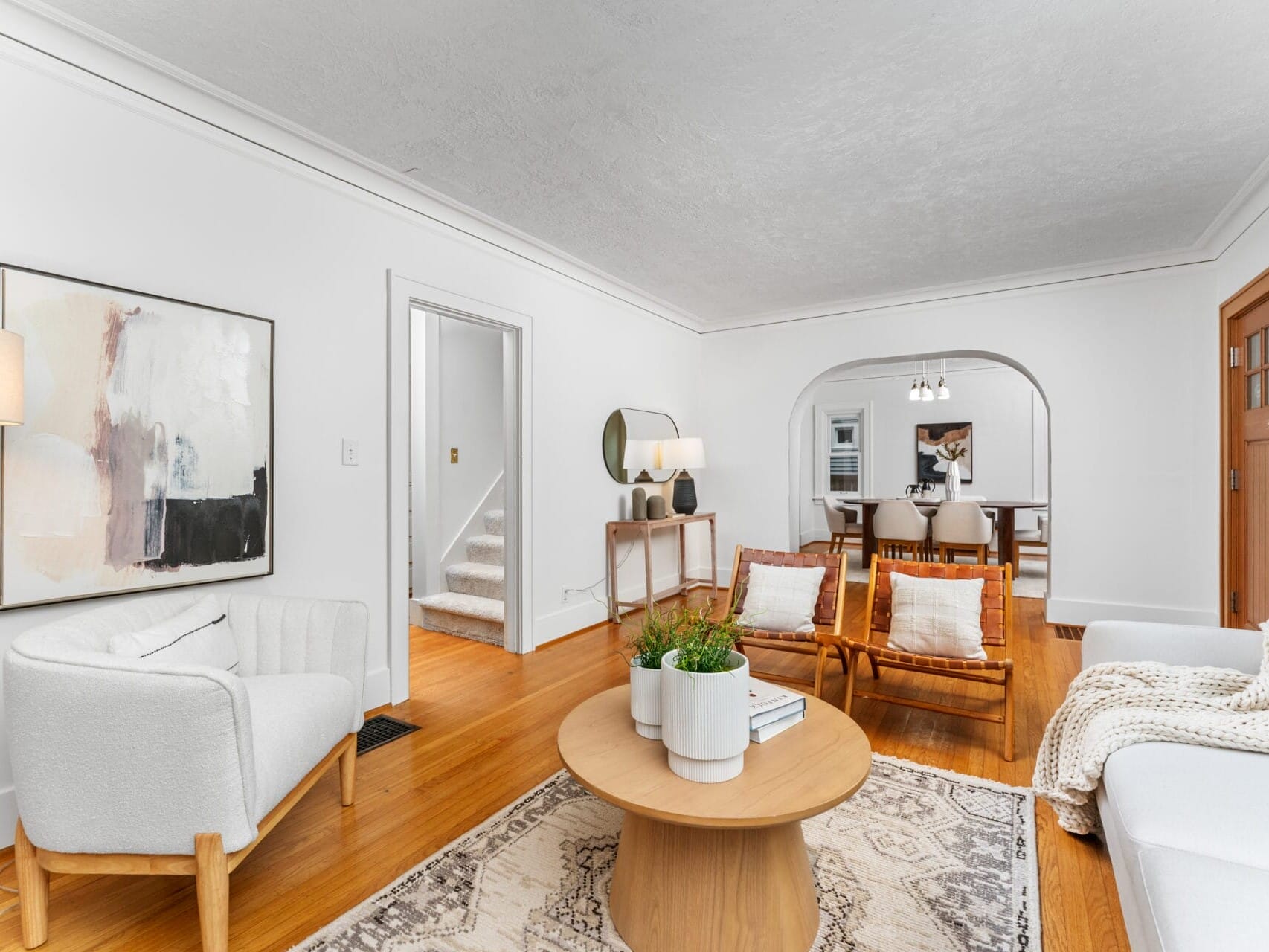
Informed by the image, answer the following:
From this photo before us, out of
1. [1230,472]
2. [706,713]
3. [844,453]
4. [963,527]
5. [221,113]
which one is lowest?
[706,713]

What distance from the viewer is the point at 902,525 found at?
6.03 metres

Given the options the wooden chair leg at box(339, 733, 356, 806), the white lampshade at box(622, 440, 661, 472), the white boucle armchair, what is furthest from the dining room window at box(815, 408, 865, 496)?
the white boucle armchair

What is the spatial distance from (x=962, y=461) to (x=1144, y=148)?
6.30 meters

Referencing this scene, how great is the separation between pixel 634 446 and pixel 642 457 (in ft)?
0.46

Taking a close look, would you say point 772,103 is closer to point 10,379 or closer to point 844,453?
point 10,379

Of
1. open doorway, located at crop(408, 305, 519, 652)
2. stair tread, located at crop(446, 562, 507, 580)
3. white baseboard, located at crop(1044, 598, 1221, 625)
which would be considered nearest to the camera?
white baseboard, located at crop(1044, 598, 1221, 625)

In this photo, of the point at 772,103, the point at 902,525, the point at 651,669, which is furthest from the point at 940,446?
the point at 651,669

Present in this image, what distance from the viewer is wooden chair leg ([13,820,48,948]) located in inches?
59.7

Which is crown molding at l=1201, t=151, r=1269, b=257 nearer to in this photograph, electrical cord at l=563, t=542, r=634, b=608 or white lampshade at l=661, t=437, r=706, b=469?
white lampshade at l=661, t=437, r=706, b=469

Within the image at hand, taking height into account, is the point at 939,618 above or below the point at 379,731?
above

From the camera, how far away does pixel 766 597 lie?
3.15 meters

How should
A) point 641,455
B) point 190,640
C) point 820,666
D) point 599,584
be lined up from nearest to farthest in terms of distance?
point 190,640 < point 820,666 < point 599,584 < point 641,455

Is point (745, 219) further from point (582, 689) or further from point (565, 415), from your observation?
point (582, 689)

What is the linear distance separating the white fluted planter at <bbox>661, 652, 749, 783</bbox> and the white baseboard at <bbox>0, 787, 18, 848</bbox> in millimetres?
2006
